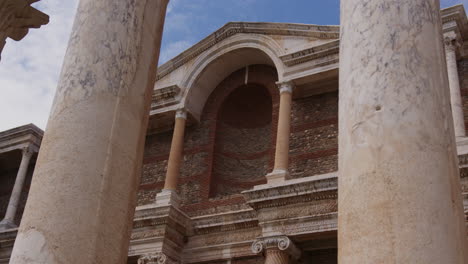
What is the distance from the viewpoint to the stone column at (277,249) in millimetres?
11297

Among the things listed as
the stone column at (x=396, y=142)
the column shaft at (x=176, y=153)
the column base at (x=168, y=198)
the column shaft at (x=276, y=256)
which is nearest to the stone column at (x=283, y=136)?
the column shaft at (x=276, y=256)

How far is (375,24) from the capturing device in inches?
157

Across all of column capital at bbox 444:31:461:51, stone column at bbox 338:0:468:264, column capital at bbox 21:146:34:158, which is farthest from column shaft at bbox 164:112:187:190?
stone column at bbox 338:0:468:264

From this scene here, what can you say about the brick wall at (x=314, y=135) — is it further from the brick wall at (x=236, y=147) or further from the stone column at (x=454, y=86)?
the stone column at (x=454, y=86)

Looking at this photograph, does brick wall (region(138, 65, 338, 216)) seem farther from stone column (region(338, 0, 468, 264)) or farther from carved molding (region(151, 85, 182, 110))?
stone column (region(338, 0, 468, 264))

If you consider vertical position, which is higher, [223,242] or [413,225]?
[223,242]

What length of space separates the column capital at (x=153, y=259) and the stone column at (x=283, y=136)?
8.34 feet

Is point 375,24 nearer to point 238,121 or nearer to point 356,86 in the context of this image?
point 356,86

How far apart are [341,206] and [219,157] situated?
11351 millimetres

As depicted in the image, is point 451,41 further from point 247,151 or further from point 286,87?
point 247,151

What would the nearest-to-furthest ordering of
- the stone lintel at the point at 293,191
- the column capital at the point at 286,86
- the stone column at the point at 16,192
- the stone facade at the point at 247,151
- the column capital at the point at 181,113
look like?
the stone lintel at the point at 293,191
the stone facade at the point at 247,151
the column capital at the point at 286,86
the column capital at the point at 181,113
the stone column at the point at 16,192

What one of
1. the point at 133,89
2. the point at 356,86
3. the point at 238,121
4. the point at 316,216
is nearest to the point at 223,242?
the point at 316,216

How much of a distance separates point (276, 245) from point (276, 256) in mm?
195

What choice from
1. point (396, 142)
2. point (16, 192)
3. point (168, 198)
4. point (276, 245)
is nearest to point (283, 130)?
point (276, 245)
